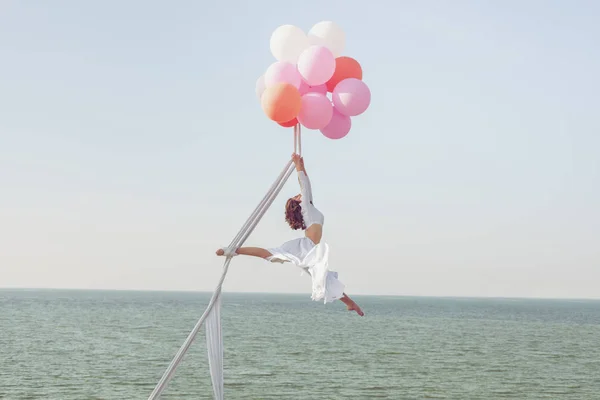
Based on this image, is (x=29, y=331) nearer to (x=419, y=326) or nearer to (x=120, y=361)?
(x=120, y=361)

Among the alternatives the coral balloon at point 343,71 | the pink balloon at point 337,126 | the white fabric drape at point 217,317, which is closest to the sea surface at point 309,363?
the white fabric drape at point 217,317

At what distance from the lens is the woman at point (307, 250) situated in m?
5.55

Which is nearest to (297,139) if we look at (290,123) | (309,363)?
(290,123)

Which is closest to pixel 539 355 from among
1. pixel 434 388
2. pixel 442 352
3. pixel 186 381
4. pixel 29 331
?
pixel 442 352

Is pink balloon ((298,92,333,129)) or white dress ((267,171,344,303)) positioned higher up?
pink balloon ((298,92,333,129))

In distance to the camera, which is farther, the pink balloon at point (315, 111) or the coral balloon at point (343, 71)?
the coral balloon at point (343, 71)

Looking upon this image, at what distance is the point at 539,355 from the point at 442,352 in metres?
4.99

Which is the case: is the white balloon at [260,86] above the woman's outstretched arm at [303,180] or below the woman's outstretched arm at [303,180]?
above

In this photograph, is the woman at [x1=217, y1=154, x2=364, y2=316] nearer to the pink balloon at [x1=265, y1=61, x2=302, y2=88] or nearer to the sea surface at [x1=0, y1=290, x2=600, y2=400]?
the pink balloon at [x1=265, y1=61, x2=302, y2=88]

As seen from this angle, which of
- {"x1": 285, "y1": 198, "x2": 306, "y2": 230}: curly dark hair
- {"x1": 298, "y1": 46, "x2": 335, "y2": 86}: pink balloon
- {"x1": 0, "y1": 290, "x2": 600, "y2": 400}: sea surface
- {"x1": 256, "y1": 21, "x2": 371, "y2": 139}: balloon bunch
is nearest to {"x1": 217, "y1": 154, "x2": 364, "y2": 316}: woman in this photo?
{"x1": 285, "y1": 198, "x2": 306, "y2": 230}: curly dark hair

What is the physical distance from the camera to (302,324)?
186ft

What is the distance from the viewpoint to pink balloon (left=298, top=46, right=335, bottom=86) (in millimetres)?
5844

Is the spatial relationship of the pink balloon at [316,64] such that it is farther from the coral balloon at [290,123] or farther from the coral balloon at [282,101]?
the coral balloon at [290,123]

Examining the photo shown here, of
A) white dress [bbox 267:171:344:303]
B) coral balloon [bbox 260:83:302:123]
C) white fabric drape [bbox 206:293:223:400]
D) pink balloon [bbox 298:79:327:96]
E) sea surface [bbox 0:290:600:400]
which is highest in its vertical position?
pink balloon [bbox 298:79:327:96]
